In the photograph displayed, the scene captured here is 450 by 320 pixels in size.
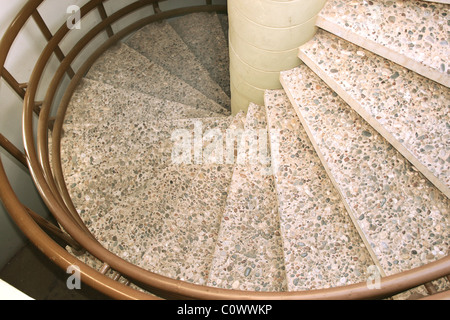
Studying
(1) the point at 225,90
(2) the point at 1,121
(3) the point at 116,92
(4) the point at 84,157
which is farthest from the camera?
(1) the point at 225,90

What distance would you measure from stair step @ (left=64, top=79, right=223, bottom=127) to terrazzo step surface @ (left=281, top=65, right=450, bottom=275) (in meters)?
1.21

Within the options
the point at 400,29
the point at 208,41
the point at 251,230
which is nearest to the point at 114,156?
the point at 251,230

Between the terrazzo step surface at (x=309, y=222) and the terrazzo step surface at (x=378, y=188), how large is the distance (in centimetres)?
14

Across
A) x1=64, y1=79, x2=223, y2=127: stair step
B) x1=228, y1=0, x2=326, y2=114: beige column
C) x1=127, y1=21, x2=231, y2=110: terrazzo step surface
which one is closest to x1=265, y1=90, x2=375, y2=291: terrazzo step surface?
x1=228, y1=0, x2=326, y2=114: beige column

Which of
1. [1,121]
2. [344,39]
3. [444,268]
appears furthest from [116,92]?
[444,268]

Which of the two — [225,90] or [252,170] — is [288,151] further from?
[225,90]

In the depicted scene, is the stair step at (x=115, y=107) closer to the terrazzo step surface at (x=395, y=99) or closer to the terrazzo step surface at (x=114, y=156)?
the terrazzo step surface at (x=114, y=156)

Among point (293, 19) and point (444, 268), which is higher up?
point (293, 19)

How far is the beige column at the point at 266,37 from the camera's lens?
202 centimetres

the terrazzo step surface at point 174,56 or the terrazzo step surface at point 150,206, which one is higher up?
the terrazzo step surface at point 174,56

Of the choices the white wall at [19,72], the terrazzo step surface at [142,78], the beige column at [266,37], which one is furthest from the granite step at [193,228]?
the white wall at [19,72]

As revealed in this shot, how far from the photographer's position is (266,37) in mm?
2197

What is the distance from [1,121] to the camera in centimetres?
250
